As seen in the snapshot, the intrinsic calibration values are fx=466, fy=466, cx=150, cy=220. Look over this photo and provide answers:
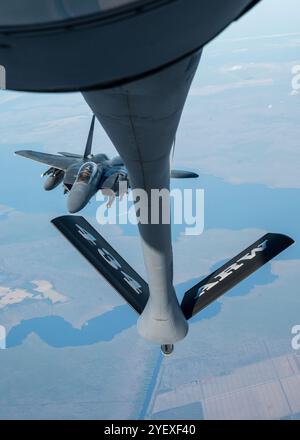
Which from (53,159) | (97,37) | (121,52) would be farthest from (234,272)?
(53,159)

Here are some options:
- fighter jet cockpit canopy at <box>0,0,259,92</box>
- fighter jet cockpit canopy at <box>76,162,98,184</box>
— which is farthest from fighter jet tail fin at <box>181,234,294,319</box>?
fighter jet cockpit canopy at <box>76,162,98,184</box>

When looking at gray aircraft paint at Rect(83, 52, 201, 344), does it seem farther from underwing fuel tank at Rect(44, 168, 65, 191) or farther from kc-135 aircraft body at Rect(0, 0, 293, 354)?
underwing fuel tank at Rect(44, 168, 65, 191)

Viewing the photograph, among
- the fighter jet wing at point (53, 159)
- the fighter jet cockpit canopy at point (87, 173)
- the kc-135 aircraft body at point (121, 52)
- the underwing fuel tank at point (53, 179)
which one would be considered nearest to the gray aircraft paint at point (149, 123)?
the kc-135 aircraft body at point (121, 52)

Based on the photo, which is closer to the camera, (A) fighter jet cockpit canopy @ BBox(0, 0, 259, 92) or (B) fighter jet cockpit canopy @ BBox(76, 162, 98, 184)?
(A) fighter jet cockpit canopy @ BBox(0, 0, 259, 92)

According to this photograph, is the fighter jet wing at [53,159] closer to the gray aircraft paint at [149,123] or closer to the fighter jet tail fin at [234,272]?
the fighter jet tail fin at [234,272]

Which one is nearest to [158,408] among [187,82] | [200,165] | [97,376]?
[97,376]
